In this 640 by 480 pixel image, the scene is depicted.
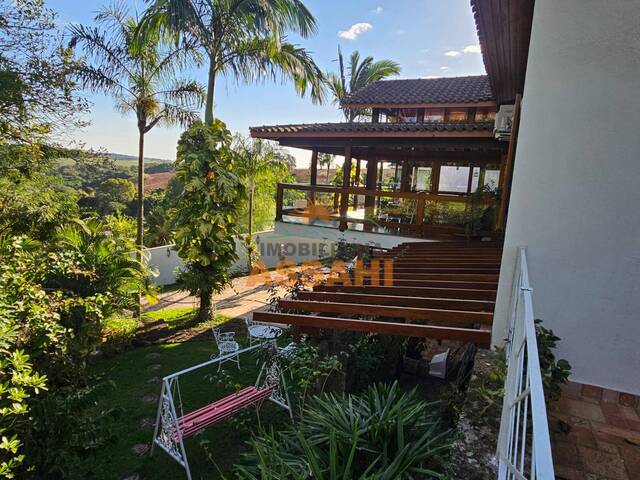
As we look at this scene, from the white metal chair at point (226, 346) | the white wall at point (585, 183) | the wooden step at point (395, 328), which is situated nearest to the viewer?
the white wall at point (585, 183)

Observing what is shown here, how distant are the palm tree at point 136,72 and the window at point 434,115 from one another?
9470 millimetres

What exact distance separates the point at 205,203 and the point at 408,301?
7980 millimetres

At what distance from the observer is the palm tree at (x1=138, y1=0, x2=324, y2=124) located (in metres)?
10.6

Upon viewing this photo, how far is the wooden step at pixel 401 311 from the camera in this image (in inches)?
137

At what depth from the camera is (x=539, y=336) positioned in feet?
9.43

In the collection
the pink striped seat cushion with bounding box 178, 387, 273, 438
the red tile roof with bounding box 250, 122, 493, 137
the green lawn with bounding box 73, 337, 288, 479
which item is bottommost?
the green lawn with bounding box 73, 337, 288, 479

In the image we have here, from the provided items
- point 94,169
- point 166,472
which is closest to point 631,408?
point 166,472

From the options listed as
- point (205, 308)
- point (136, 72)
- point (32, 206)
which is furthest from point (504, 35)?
point (205, 308)

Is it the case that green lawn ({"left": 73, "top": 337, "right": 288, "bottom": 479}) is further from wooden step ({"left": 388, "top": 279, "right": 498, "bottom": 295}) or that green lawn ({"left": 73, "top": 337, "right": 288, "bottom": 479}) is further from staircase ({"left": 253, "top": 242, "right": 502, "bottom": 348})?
wooden step ({"left": 388, "top": 279, "right": 498, "bottom": 295})

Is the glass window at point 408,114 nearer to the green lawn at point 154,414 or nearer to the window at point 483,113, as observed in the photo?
the window at point 483,113

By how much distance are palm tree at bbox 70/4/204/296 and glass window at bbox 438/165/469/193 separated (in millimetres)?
9462

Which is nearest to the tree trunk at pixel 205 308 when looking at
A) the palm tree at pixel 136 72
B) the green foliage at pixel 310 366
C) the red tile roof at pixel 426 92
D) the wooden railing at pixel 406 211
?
the palm tree at pixel 136 72

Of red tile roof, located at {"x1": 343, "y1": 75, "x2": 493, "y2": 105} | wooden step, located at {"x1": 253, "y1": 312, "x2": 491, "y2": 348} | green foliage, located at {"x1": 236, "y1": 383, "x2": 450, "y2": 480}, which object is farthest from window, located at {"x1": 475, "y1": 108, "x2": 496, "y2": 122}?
green foliage, located at {"x1": 236, "y1": 383, "x2": 450, "y2": 480}

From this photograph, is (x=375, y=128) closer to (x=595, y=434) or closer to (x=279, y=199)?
(x=279, y=199)
